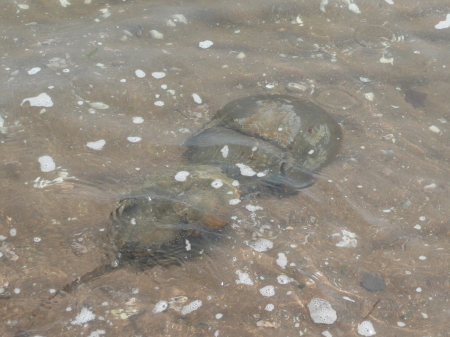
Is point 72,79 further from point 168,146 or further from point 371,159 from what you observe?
point 371,159

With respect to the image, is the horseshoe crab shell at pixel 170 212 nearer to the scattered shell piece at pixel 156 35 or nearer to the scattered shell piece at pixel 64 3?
the scattered shell piece at pixel 156 35

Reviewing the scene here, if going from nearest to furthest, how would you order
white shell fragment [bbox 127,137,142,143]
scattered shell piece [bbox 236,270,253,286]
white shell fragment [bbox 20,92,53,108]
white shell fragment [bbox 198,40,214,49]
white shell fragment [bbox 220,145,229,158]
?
scattered shell piece [bbox 236,270,253,286], white shell fragment [bbox 220,145,229,158], white shell fragment [bbox 127,137,142,143], white shell fragment [bbox 20,92,53,108], white shell fragment [bbox 198,40,214,49]

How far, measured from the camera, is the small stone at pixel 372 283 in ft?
8.38

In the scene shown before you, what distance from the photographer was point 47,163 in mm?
3107

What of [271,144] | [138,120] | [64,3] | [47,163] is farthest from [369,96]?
[64,3]

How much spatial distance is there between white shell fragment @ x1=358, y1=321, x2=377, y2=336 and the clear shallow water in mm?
41

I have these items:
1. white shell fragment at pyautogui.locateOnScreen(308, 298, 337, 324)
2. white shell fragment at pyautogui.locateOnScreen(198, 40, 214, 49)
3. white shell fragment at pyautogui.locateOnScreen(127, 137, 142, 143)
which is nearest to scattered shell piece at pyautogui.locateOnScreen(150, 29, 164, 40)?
white shell fragment at pyautogui.locateOnScreen(198, 40, 214, 49)

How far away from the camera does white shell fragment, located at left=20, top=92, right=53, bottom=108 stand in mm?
3518

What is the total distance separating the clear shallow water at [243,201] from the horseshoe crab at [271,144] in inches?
5.2

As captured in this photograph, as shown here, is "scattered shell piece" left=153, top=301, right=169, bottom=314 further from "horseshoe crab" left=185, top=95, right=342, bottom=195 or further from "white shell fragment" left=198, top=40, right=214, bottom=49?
"white shell fragment" left=198, top=40, right=214, bottom=49

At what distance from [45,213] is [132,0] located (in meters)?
3.06

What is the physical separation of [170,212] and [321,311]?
3.95 ft

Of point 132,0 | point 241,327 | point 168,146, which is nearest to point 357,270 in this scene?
point 241,327

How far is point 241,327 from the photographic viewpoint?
2.34 meters
